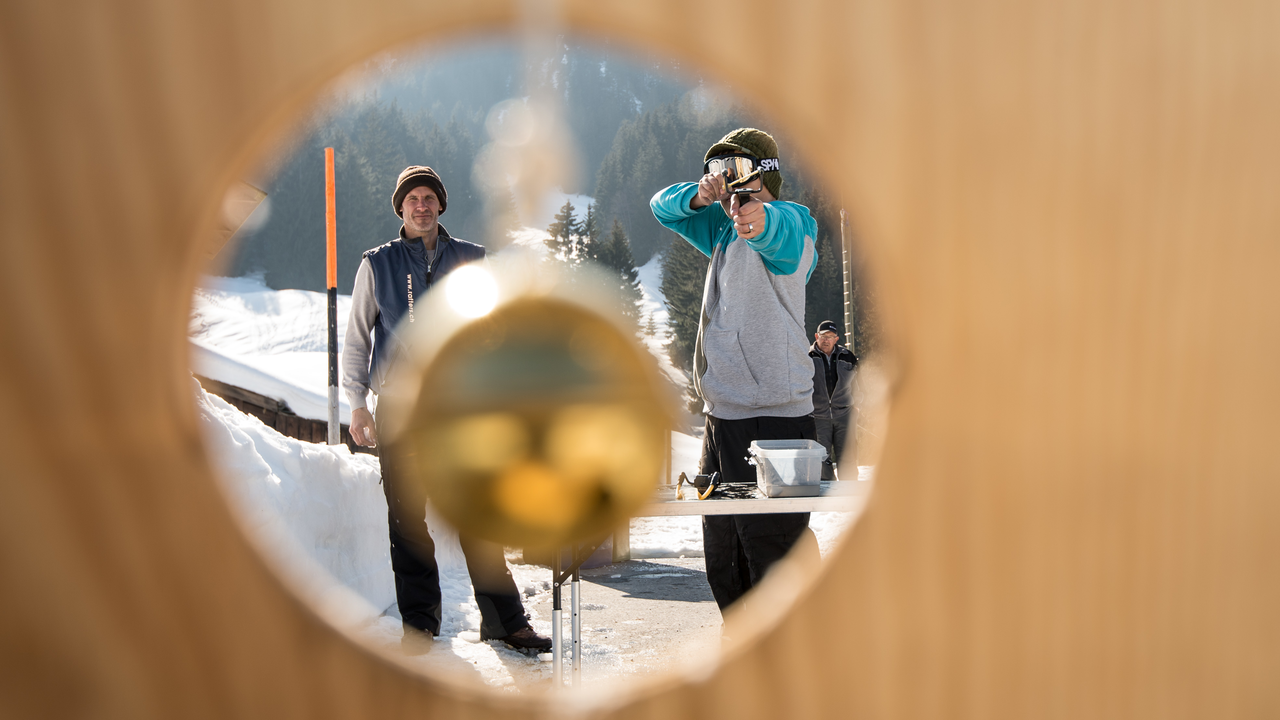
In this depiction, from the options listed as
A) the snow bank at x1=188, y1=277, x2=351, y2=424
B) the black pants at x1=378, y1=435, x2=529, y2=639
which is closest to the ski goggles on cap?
the black pants at x1=378, y1=435, x2=529, y2=639

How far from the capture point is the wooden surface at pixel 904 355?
0.34 metres

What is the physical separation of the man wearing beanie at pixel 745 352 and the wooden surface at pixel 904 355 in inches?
37.0

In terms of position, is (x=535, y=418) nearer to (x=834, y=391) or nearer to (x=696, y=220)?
(x=696, y=220)

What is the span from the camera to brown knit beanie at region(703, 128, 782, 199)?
4.50 ft

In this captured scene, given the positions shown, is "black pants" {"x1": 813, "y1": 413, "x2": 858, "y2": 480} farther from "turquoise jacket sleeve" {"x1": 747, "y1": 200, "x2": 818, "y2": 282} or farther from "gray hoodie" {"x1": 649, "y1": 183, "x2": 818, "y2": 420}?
"turquoise jacket sleeve" {"x1": 747, "y1": 200, "x2": 818, "y2": 282}

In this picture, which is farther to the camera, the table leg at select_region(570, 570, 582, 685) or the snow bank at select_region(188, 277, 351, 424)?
the snow bank at select_region(188, 277, 351, 424)

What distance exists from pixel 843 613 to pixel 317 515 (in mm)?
2507

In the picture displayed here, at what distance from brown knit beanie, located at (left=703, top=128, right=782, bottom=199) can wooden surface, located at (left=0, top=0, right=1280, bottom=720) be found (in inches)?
38.6

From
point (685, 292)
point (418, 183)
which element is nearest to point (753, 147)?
point (418, 183)

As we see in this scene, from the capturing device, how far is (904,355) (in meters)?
0.36

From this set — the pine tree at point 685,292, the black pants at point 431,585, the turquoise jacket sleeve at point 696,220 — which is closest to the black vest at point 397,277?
the black pants at point 431,585

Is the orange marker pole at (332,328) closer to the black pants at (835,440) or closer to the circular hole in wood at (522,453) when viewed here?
the circular hole in wood at (522,453)

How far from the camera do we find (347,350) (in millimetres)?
1887

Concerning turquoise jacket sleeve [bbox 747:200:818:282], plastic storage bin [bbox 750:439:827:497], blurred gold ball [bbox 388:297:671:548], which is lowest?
plastic storage bin [bbox 750:439:827:497]
